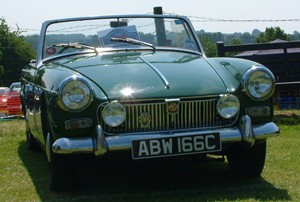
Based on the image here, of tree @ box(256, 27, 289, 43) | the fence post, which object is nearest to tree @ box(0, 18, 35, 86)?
tree @ box(256, 27, 289, 43)

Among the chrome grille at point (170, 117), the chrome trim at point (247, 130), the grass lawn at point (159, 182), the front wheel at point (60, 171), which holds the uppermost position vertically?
the chrome grille at point (170, 117)

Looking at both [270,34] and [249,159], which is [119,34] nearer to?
[249,159]

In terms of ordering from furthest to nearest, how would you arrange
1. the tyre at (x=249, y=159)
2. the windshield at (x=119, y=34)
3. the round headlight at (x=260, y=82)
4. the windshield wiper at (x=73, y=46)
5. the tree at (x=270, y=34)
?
the tree at (x=270, y=34) → the windshield at (x=119, y=34) → the windshield wiper at (x=73, y=46) → the tyre at (x=249, y=159) → the round headlight at (x=260, y=82)

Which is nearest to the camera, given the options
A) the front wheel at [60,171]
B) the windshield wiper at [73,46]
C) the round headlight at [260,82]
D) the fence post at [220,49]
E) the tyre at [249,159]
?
the front wheel at [60,171]

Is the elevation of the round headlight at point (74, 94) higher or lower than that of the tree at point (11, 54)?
higher

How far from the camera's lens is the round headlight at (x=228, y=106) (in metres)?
4.47

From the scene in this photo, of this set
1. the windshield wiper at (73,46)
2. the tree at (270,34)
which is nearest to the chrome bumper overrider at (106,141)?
the windshield wiper at (73,46)

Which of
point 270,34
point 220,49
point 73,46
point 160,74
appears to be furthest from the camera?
point 270,34

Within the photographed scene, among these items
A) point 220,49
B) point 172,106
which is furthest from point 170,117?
point 220,49

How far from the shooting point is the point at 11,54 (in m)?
73.9

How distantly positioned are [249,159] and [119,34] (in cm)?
198

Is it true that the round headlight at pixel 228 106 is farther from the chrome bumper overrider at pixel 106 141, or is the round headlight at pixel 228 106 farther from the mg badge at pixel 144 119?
the mg badge at pixel 144 119

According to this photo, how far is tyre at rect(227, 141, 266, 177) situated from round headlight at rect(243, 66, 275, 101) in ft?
1.41

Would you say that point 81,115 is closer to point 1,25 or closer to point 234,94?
point 234,94
